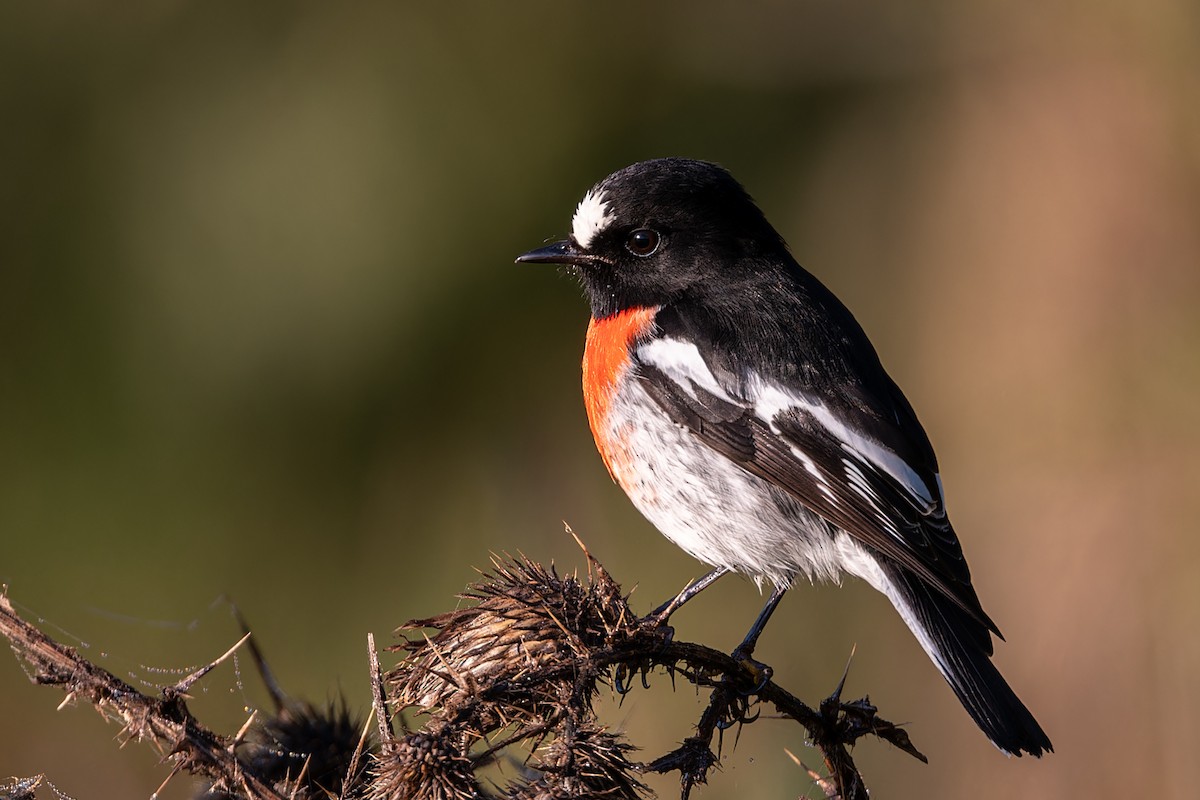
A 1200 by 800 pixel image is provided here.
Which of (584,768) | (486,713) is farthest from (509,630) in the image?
(584,768)

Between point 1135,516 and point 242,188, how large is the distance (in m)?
4.32

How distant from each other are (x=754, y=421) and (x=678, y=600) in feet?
2.06

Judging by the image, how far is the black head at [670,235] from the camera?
4.04m

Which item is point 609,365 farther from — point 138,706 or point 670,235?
point 138,706

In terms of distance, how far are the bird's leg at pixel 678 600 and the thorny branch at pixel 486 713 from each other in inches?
11.6

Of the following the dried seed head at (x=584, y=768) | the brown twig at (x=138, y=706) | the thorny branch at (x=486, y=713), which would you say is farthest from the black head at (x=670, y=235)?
the brown twig at (x=138, y=706)

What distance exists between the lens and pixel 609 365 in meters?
3.96

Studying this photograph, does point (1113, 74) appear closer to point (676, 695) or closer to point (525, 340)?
point (525, 340)

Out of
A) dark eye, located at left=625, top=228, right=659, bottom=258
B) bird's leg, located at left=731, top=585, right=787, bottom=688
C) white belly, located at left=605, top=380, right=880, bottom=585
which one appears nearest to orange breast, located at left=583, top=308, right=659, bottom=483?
white belly, located at left=605, top=380, right=880, bottom=585

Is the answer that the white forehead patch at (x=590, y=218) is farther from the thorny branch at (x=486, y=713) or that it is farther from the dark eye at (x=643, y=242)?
the thorny branch at (x=486, y=713)


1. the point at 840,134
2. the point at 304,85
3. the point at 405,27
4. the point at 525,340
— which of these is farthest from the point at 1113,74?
the point at 304,85

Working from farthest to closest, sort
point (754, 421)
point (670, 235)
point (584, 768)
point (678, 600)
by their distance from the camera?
point (670, 235)
point (754, 421)
point (678, 600)
point (584, 768)

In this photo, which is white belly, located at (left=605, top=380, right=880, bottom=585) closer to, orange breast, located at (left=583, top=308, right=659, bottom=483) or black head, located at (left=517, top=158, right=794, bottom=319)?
orange breast, located at (left=583, top=308, right=659, bottom=483)

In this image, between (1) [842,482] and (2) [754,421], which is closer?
(1) [842,482]
